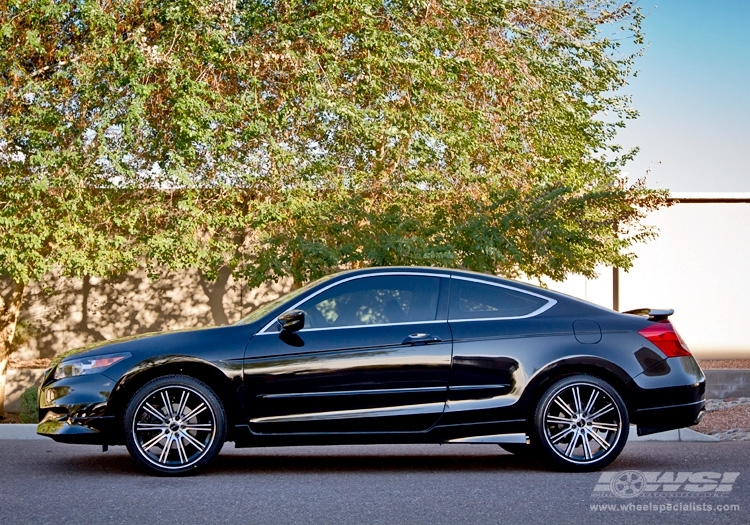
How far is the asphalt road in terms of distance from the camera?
244 inches

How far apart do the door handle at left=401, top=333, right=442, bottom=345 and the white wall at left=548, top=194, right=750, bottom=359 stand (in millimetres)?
15489

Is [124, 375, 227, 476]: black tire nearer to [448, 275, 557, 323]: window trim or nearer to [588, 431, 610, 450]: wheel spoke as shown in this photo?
[448, 275, 557, 323]: window trim

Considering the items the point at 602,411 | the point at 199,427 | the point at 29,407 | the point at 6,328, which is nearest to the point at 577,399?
the point at 602,411

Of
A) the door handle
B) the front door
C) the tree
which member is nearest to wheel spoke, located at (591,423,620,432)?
the front door

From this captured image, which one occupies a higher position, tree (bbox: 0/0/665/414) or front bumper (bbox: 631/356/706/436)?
tree (bbox: 0/0/665/414)

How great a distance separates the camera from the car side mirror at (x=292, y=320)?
25.3 ft

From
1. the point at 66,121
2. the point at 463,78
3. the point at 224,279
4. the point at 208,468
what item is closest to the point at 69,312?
the point at 224,279

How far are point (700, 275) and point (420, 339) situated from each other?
16922 mm

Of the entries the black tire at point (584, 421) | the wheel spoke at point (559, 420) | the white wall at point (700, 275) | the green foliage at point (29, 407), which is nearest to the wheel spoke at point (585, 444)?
the black tire at point (584, 421)

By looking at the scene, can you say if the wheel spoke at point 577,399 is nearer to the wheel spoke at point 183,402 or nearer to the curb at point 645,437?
the wheel spoke at point 183,402

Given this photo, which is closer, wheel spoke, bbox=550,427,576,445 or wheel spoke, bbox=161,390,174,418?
wheel spoke, bbox=161,390,174,418

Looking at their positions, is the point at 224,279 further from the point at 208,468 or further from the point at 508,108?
the point at 208,468

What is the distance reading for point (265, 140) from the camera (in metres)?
14.0
